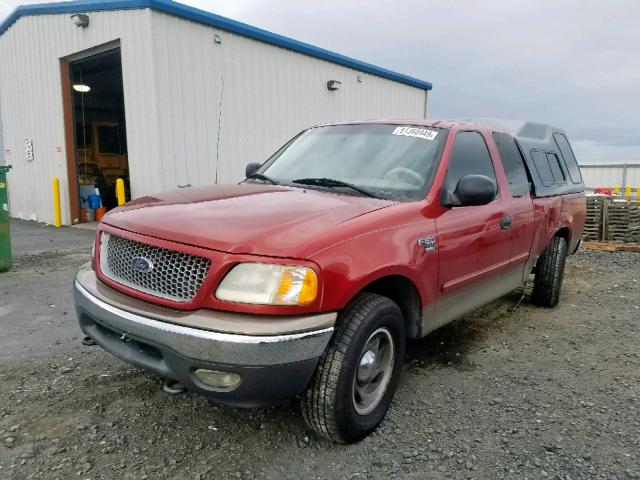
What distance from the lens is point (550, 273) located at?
502 centimetres

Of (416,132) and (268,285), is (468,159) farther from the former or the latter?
(268,285)

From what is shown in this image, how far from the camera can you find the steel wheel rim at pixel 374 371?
8.64 feet

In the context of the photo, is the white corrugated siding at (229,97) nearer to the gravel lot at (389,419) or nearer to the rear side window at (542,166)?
the gravel lot at (389,419)

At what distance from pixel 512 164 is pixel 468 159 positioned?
81 centimetres

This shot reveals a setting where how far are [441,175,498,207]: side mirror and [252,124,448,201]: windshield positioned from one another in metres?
0.17

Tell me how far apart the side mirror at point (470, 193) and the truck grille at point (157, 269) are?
5.27 ft

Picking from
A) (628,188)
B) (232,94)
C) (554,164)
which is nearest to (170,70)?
(232,94)

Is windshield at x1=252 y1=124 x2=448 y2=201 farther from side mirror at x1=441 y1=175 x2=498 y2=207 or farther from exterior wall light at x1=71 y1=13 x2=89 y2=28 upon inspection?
exterior wall light at x1=71 y1=13 x2=89 y2=28

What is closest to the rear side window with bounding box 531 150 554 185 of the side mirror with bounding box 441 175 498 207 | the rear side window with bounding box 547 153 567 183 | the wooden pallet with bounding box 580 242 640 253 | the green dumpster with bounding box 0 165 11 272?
the rear side window with bounding box 547 153 567 183

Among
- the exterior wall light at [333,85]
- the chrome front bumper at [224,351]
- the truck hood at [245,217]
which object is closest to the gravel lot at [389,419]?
the chrome front bumper at [224,351]

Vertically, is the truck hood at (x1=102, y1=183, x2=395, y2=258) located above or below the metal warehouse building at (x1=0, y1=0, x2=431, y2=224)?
below

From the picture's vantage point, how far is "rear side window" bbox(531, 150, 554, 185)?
461cm

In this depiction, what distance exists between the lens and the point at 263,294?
2180 mm

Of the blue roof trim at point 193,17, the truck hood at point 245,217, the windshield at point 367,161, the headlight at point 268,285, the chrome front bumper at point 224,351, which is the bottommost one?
the chrome front bumper at point 224,351
